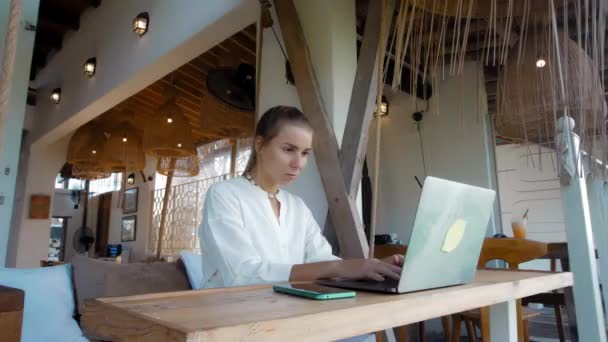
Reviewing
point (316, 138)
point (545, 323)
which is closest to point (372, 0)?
point (316, 138)

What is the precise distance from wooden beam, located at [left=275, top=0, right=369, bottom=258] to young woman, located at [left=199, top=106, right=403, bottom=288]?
0.45 m

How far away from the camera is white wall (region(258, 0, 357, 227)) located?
2195 millimetres

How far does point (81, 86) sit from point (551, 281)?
5.23 metres

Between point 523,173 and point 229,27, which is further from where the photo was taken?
point 523,173

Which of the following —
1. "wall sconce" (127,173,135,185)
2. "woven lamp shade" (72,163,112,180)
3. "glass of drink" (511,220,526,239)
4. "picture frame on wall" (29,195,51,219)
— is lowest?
"glass of drink" (511,220,526,239)

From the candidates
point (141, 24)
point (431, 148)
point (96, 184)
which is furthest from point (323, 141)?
point (96, 184)

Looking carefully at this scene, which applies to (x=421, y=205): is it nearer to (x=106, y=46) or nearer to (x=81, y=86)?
(x=106, y=46)

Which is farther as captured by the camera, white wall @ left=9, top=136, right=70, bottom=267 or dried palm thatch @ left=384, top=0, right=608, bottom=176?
white wall @ left=9, top=136, right=70, bottom=267

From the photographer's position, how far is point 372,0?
2.10 m

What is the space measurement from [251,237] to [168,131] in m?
2.87

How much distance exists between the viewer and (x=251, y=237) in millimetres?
1262

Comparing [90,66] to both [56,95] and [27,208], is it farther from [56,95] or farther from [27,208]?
[27,208]

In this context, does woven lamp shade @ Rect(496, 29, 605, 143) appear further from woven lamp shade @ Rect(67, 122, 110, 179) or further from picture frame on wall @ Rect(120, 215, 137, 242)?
picture frame on wall @ Rect(120, 215, 137, 242)

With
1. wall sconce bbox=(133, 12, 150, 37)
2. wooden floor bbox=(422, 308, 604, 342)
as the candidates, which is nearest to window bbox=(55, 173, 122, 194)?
wall sconce bbox=(133, 12, 150, 37)
